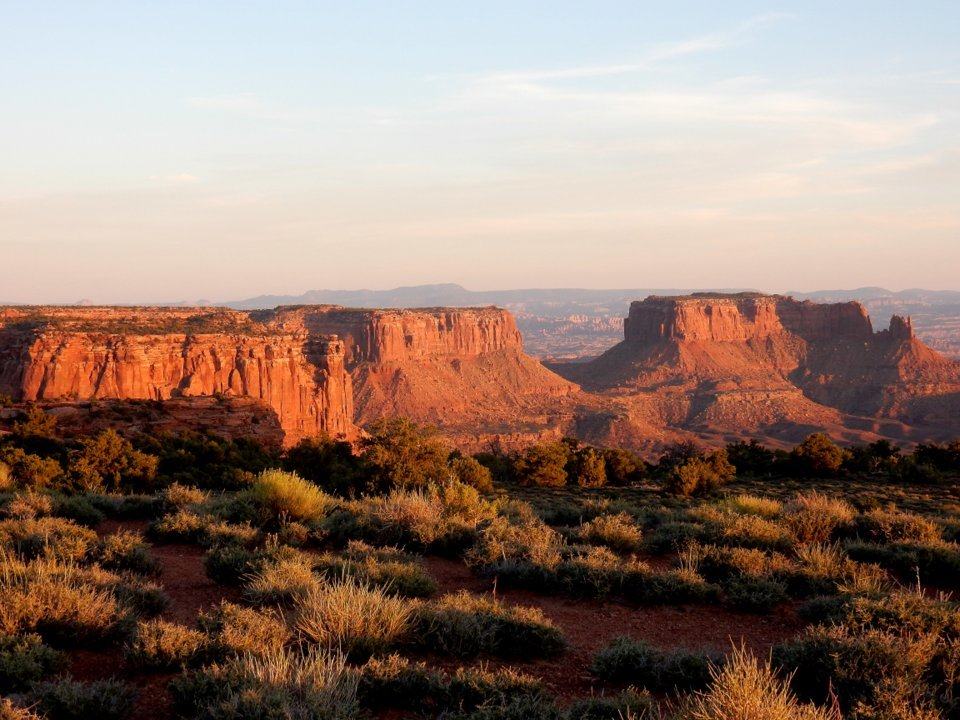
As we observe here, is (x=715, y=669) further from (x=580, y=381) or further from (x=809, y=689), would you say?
(x=580, y=381)

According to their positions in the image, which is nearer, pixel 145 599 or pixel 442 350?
pixel 145 599

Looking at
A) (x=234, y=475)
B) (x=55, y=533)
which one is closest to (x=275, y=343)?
(x=234, y=475)

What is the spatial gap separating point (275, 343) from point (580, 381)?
73.8 m

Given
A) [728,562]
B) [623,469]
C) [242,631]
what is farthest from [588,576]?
[623,469]

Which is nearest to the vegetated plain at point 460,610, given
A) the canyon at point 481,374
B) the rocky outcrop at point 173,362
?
the canyon at point 481,374

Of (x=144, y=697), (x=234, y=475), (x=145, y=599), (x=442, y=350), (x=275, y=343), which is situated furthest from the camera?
(x=442, y=350)

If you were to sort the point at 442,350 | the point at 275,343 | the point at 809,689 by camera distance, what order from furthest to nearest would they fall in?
1. the point at 442,350
2. the point at 275,343
3. the point at 809,689

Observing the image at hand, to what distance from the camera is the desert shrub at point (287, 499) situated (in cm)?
1297

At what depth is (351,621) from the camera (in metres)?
7.00

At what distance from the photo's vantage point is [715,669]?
22.0 feet

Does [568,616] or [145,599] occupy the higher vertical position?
[145,599]

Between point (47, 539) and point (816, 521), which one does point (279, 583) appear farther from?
point (816, 521)

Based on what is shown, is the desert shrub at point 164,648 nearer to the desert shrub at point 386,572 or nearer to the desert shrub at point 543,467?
the desert shrub at point 386,572

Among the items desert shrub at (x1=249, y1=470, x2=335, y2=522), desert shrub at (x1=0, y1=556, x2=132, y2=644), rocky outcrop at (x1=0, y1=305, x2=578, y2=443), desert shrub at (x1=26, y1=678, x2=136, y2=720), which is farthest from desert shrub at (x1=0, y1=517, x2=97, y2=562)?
rocky outcrop at (x1=0, y1=305, x2=578, y2=443)
